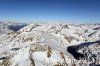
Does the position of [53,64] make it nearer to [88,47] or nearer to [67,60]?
[67,60]

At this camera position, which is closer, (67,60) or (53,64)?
(53,64)

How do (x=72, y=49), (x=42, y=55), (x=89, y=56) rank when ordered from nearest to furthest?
(x=42, y=55), (x=89, y=56), (x=72, y=49)

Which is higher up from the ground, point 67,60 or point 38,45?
point 38,45

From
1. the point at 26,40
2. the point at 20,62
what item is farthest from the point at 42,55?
the point at 26,40

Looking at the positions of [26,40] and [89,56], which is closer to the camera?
[89,56]

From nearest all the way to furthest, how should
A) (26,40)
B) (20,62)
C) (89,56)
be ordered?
(20,62) < (89,56) < (26,40)

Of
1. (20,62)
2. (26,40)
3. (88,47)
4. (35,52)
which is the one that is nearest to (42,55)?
(35,52)

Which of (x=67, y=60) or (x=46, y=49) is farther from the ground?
(x=46, y=49)

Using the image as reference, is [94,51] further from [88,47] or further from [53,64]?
[53,64]

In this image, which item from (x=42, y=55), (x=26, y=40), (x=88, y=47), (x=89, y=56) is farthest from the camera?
(x=26, y=40)
